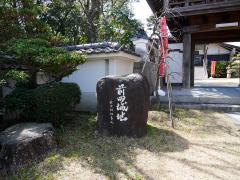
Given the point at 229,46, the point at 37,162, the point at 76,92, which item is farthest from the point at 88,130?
the point at 229,46

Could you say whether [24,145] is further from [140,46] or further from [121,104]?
[140,46]

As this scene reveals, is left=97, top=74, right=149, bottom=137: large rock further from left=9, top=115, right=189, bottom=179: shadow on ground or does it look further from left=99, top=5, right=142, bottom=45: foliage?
left=99, top=5, right=142, bottom=45: foliage

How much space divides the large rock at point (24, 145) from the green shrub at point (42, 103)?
2.59ft

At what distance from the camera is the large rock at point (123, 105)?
7109mm

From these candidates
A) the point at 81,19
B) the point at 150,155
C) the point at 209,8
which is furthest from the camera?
the point at 81,19

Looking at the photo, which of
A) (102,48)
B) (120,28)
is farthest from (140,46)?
(102,48)

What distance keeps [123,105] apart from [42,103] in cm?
223

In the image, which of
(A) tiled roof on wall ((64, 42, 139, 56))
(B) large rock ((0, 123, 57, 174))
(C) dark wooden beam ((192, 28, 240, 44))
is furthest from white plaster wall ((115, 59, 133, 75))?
(C) dark wooden beam ((192, 28, 240, 44))

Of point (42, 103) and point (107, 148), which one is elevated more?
point (42, 103)

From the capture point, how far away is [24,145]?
5801 millimetres

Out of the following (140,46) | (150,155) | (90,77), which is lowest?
(150,155)

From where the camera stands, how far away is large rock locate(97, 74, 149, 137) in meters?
7.11

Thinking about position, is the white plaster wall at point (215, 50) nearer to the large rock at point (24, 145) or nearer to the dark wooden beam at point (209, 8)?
the dark wooden beam at point (209, 8)

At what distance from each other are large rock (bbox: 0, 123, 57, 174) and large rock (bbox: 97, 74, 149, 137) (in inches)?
62.1
